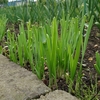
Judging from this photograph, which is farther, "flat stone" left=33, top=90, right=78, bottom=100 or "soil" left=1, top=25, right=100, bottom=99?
"soil" left=1, top=25, right=100, bottom=99

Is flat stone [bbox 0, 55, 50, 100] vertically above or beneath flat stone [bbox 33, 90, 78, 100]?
beneath

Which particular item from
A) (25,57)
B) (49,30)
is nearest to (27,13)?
(25,57)

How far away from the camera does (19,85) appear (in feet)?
3.47

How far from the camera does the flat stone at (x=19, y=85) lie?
3.19 feet

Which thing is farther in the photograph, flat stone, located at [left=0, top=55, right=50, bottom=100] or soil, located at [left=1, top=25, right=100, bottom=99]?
soil, located at [left=1, top=25, right=100, bottom=99]

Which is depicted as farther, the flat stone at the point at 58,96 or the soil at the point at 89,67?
the soil at the point at 89,67

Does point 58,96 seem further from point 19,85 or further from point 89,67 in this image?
point 89,67

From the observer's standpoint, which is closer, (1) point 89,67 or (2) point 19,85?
(2) point 19,85

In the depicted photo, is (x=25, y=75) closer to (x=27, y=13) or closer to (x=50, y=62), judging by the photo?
(x=50, y=62)

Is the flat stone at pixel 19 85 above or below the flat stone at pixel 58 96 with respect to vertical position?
below

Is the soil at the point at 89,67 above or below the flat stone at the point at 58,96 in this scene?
below

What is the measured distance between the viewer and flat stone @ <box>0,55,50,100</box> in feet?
3.19

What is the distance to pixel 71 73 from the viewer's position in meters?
1.00

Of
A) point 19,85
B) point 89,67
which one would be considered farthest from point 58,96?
point 89,67
